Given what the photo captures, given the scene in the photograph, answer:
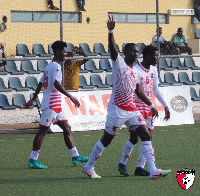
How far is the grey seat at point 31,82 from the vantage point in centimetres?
1889

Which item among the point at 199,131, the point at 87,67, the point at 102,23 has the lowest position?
the point at 199,131

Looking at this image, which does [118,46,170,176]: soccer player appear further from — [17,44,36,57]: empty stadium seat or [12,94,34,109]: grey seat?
[17,44,36,57]: empty stadium seat

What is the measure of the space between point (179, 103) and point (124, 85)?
27.9 ft

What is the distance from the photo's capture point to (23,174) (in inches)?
358

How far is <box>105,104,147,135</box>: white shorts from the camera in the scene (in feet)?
26.9

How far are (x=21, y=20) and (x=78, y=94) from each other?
10527 millimetres

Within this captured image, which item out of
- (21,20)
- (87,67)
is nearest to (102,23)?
(21,20)

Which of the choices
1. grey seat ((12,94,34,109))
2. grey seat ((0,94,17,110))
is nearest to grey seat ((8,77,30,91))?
grey seat ((12,94,34,109))

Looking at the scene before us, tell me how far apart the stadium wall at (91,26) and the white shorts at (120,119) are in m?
16.2

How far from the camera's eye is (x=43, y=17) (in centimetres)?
2583

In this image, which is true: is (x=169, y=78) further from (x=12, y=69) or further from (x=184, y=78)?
(x=12, y=69)

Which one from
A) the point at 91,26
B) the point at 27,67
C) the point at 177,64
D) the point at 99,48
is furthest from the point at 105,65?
the point at 91,26

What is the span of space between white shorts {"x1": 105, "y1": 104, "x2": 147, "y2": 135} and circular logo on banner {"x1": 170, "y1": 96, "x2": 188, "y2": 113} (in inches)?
324

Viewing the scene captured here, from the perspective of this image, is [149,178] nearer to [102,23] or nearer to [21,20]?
[21,20]
